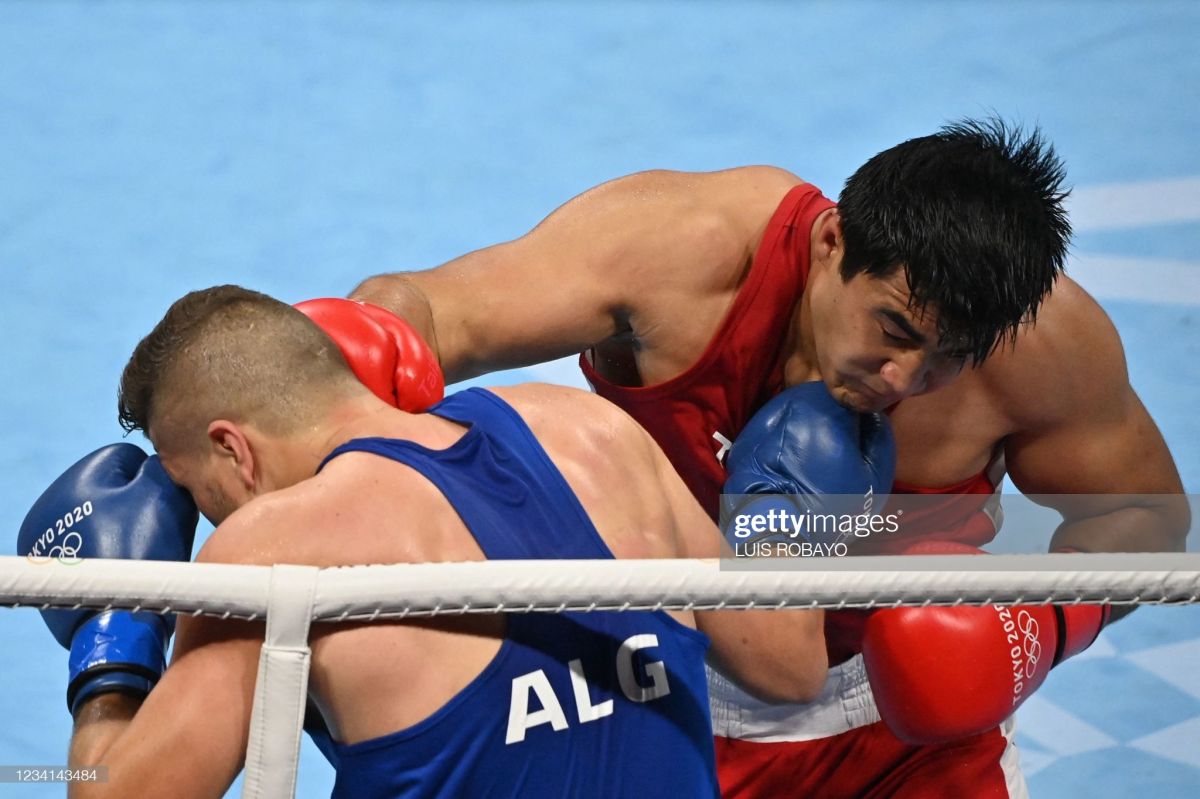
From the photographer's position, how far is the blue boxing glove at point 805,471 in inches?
76.4

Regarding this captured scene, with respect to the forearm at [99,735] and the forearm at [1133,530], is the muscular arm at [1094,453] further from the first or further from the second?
the forearm at [99,735]

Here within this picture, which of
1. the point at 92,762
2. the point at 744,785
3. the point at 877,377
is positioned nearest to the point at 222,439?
the point at 92,762

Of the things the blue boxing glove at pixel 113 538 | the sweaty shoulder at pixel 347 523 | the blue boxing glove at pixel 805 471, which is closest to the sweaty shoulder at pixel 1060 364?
the blue boxing glove at pixel 805 471

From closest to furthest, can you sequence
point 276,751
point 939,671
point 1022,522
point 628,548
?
point 276,751 < point 628,548 < point 939,671 < point 1022,522

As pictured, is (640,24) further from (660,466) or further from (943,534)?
(660,466)

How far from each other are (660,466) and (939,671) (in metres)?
0.46

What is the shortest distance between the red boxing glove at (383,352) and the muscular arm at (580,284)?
212 mm

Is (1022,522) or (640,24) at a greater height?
(640,24)

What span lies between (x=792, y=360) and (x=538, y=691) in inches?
34.2

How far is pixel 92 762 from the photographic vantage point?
1.40 m

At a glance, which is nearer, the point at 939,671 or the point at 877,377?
the point at 939,671

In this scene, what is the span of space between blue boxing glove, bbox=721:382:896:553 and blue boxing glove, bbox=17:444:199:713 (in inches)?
28.2

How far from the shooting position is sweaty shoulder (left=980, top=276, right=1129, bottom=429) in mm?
2199

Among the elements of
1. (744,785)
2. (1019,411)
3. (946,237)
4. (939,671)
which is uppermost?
(946,237)
